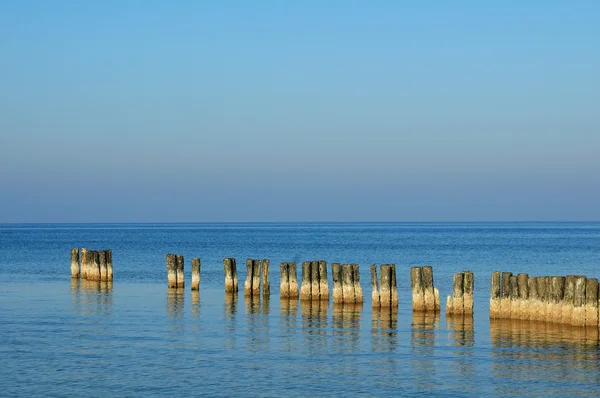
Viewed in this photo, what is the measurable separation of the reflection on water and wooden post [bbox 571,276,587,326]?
0.19 meters

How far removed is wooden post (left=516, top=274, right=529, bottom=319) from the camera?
25875mm

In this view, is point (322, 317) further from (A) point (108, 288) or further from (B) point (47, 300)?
(A) point (108, 288)

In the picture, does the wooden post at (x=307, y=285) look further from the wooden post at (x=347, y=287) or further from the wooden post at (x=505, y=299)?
the wooden post at (x=505, y=299)

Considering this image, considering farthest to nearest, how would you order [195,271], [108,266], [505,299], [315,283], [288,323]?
[108,266]
[195,271]
[315,283]
[288,323]
[505,299]

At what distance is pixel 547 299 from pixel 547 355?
4012 millimetres

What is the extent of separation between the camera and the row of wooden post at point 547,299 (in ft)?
79.6

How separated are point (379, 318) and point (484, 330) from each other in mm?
3697

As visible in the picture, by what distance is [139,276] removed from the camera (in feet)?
162

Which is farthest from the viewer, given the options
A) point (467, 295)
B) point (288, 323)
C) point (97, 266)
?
point (97, 266)

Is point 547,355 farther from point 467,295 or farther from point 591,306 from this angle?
point 467,295

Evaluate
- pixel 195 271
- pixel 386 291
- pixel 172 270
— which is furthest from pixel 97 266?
pixel 386 291

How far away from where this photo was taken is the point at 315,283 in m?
31.6

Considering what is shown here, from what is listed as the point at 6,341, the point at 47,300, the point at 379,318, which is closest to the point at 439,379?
the point at 379,318

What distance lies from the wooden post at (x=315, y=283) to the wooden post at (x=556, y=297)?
29.2 feet
